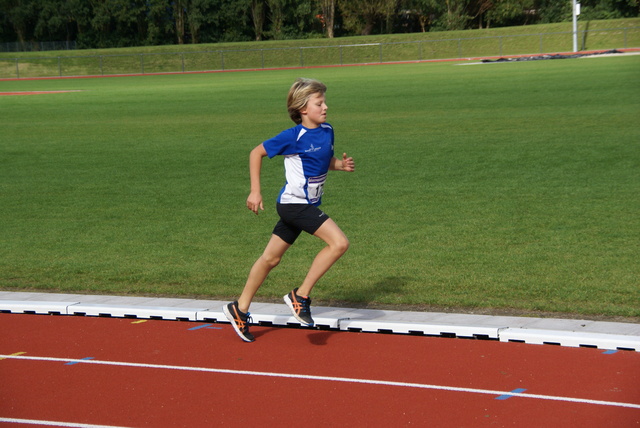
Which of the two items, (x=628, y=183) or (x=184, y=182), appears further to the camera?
(x=184, y=182)

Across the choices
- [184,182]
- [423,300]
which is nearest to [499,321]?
[423,300]

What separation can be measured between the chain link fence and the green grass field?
39.3 meters

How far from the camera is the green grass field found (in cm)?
854

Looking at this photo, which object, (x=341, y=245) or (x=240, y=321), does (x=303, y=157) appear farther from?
(x=240, y=321)

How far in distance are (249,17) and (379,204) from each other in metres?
75.0

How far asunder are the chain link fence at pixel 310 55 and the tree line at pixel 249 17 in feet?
42.5

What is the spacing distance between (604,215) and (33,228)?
25.5 feet

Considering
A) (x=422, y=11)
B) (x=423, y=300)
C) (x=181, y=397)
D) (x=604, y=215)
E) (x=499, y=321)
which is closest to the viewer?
(x=181, y=397)

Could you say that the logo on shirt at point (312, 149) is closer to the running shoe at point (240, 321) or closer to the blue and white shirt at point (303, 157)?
the blue and white shirt at point (303, 157)

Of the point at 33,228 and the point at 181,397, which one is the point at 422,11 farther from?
the point at 181,397

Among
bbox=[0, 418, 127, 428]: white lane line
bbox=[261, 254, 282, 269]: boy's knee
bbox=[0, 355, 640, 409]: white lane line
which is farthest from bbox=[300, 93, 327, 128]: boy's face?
bbox=[0, 418, 127, 428]: white lane line

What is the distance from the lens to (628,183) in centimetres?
1330

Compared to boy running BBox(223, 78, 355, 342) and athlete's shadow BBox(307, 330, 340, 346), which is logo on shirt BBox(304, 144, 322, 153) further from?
athlete's shadow BBox(307, 330, 340, 346)

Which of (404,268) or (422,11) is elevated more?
(422,11)
